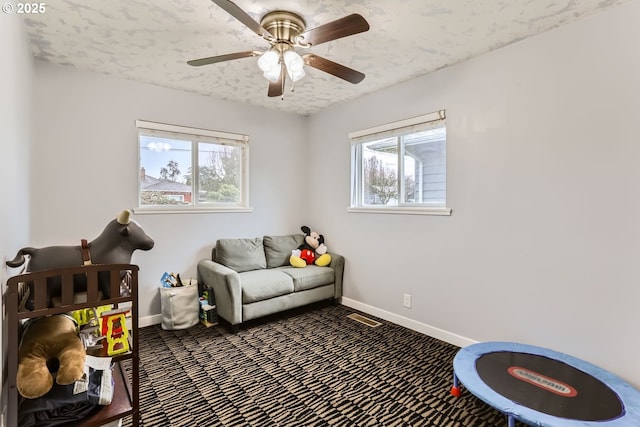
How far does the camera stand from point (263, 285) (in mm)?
3242

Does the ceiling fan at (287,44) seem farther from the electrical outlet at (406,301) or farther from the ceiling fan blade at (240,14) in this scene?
the electrical outlet at (406,301)

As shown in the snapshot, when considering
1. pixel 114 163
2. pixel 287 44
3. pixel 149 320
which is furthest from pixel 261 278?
pixel 287 44

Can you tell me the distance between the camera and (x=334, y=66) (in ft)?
7.27

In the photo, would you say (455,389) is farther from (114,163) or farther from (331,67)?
(114,163)

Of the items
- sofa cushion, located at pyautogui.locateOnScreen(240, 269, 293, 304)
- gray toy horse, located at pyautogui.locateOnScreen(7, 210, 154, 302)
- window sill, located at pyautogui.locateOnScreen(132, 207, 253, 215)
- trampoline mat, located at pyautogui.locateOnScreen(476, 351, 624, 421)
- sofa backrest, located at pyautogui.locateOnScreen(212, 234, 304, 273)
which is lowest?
trampoline mat, located at pyautogui.locateOnScreen(476, 351, 624, 421)

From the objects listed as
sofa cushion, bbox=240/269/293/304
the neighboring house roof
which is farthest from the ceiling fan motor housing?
sofa cushion, bbox=240/269/293/304

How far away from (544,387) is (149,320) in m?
3.38

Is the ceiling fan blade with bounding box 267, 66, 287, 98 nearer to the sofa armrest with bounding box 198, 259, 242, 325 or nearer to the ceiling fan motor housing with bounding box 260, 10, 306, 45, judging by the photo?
the ceiling fan motor housing with bounding box 260, 10, 306, 45

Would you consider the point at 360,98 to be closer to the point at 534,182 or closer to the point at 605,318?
the point at 534,182

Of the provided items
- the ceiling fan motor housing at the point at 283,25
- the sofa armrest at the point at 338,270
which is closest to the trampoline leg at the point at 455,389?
the sofa armrest at the point at 338,270

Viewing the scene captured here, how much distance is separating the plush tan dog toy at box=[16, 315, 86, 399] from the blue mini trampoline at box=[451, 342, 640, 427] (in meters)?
2.00

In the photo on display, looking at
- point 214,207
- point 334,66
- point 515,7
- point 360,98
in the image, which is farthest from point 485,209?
point 214,207

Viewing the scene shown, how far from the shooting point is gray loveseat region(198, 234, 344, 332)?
3105mm

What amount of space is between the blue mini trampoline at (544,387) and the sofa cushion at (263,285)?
183 cm
